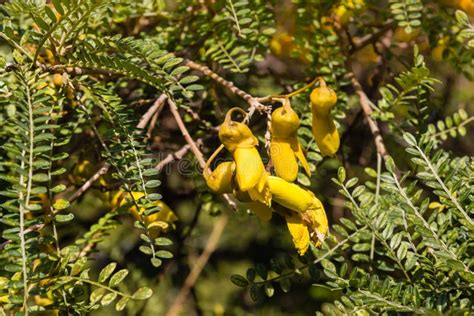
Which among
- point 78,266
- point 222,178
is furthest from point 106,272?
point 222,178

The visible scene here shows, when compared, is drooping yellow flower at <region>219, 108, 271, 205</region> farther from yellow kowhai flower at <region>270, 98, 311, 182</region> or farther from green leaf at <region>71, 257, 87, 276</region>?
green leaf at <region>71, 257, 87, 276</region>

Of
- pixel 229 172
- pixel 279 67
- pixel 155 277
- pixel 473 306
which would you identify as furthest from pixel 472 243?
pixel 279 67

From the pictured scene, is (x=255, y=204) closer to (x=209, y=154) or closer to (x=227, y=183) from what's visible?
(x=227, y=183)

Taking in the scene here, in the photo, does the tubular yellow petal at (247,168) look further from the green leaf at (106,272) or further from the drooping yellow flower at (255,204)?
the green leaf at (106,272)

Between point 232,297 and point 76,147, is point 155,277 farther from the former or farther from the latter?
point 76,147

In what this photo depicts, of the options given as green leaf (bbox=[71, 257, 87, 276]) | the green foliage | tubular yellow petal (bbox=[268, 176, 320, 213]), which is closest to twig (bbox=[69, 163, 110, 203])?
the green foliage

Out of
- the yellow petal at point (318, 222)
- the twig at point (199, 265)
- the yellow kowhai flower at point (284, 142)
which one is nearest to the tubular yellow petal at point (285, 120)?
the yellow kowhai flower at point (284, 142)
